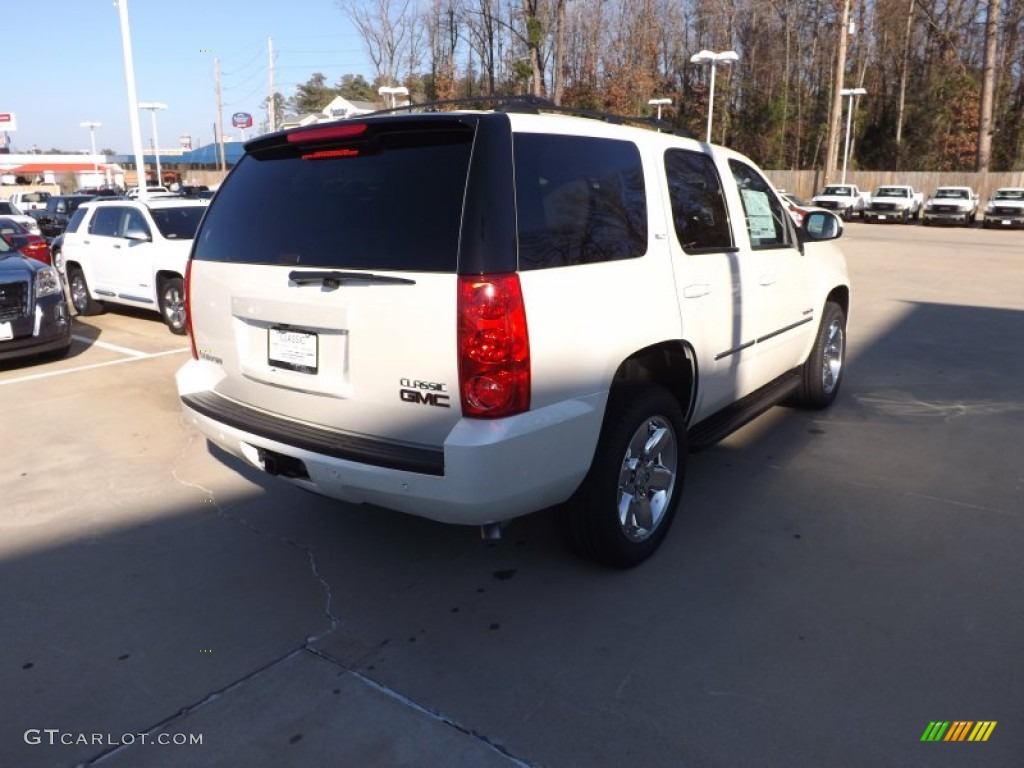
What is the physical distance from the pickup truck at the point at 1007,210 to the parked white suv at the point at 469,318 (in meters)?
34.3

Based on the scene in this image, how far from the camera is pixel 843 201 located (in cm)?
3709

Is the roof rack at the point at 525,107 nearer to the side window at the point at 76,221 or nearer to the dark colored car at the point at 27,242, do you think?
the side window at the point at 76,221

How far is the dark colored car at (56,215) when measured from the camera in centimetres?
2384

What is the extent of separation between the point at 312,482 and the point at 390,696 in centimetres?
95

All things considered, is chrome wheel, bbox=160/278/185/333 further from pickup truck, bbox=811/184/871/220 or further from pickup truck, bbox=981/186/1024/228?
pickup truck, bbox=981/186/1024/228

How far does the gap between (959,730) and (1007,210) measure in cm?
3597

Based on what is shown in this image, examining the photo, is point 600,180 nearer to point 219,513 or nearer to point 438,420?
point 438,420

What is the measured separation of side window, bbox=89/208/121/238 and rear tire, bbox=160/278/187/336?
1.53m

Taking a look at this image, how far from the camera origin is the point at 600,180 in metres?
3.50

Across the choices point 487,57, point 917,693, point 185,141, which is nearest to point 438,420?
point 917,693

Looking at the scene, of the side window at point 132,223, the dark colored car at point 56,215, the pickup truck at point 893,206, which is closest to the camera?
the side window at point 132,223

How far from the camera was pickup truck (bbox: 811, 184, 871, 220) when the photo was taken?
122 ft

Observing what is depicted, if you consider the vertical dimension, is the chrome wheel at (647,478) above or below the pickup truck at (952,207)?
below

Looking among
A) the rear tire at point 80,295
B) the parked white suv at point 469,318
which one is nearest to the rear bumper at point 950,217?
the rear tire at point 80,295
